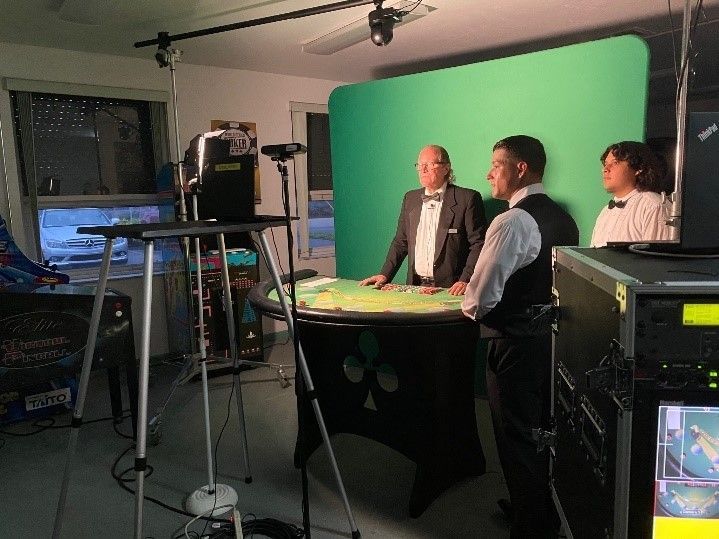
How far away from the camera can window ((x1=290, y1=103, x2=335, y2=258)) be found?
5184 millimetres

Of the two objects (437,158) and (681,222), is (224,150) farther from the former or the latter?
(681,222)

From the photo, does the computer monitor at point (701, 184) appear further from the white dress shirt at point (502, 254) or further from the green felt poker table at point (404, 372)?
the green felt poker table at point (404, 372)

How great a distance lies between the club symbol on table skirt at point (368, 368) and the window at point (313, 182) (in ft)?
5.90

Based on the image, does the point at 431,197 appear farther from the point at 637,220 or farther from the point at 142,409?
the point at 142,409

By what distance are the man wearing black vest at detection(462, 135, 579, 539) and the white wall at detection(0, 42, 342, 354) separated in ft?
10.4

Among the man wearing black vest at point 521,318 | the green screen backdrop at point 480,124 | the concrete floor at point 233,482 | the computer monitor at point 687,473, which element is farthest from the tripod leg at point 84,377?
the green screen backdrop at point 480,124

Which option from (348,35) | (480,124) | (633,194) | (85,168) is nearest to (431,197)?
(480,124)

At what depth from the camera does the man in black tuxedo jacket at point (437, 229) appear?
130 inches

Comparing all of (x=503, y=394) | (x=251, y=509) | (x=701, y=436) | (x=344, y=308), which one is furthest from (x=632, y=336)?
(x=251, y=509)

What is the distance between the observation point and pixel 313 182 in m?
5.45

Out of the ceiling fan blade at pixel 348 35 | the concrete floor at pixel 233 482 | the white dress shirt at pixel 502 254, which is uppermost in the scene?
the ceiling fan blade at pixel 348 35

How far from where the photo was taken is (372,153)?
388 centimetres

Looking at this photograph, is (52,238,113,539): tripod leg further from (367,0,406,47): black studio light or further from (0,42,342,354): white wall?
(0,42,342,354): white wall

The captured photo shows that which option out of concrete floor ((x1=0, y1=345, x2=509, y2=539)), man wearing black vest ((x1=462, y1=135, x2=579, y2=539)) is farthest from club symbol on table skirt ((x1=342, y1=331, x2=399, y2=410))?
man wearing black vest ((x1=462, y1=135, x2=579, y2=539))
